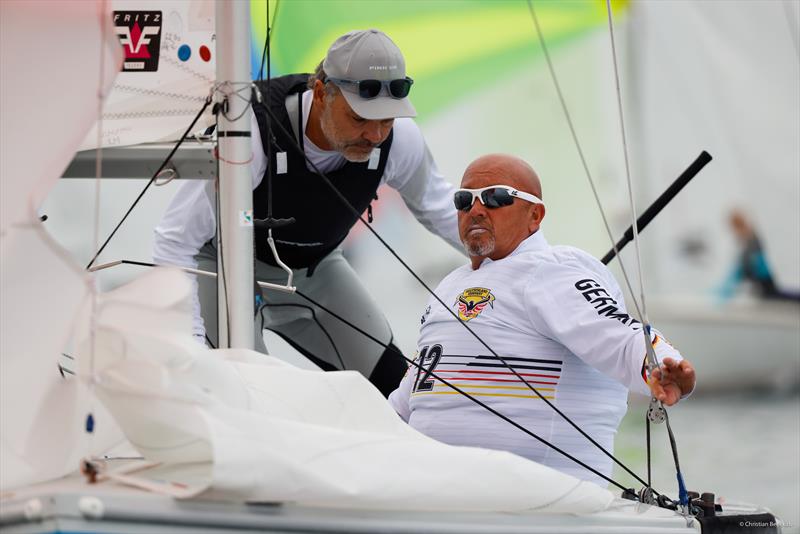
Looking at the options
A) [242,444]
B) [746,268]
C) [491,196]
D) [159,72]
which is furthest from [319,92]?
[746,268]

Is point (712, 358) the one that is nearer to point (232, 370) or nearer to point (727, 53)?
point (727, 53)

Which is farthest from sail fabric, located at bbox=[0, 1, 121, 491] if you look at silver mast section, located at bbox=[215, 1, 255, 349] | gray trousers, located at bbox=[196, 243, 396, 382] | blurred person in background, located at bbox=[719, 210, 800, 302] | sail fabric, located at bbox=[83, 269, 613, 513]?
blurred person in background, located at bbox=[719, 210, 800, 302]

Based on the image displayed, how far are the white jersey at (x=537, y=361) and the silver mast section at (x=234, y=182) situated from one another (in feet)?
1.51

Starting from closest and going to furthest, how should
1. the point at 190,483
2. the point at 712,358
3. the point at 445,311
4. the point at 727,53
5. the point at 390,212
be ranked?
the point at 190,483 → the point at 445,311 → the point at 727,53 → the point at 390,212 → the point at 712,358

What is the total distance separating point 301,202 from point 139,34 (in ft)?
1.68

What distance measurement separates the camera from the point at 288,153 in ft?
10.8

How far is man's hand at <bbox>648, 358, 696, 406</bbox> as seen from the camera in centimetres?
256

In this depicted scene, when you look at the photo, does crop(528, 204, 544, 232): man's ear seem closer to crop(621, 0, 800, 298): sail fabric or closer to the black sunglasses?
the black sunglasses

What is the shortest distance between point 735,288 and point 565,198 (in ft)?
10.0

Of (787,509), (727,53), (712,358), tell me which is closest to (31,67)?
(727,53)

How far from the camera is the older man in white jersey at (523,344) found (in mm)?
2844

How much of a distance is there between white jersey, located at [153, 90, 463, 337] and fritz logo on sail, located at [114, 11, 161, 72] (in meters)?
0.29

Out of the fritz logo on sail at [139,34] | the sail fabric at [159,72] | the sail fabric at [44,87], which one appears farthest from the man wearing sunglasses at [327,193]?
the sail fabric at [44,87]

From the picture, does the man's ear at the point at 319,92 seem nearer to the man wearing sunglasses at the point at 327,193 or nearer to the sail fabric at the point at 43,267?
the man wearing sunglasses at the point at 327,193
